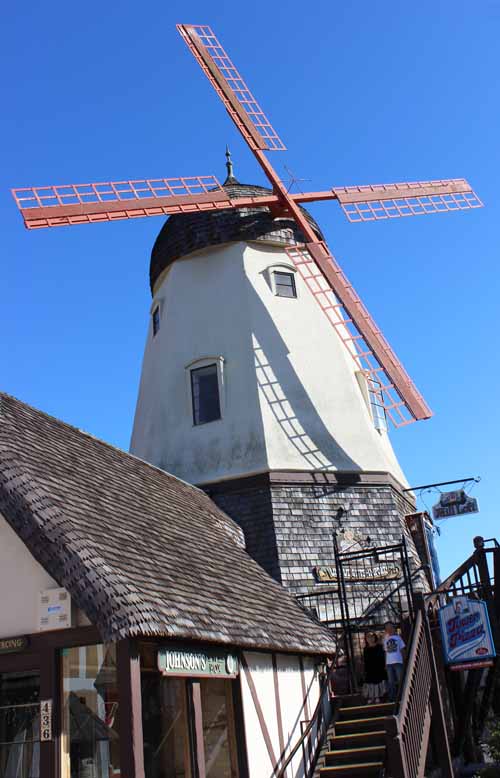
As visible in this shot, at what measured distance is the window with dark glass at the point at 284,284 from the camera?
60.7 ft

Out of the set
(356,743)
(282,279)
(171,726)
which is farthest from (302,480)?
(171,726)

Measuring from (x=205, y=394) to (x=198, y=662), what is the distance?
31.1 feet

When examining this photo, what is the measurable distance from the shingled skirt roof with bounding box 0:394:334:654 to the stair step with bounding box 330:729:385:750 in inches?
47.8

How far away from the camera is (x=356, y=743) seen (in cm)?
1061

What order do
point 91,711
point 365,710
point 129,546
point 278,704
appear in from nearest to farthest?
point 91,711, point 129,546, point 278,704, point 365,710

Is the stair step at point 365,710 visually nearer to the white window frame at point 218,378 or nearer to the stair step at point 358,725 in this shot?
the stair step at point 358,725

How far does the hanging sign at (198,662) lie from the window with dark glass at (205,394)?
8.31 meters

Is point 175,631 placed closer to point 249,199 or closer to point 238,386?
point 238,386

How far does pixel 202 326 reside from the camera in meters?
18.1

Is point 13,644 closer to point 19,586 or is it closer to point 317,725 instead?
point 19,586

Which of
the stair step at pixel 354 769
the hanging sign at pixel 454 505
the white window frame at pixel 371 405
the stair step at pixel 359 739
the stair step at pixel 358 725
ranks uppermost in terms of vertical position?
the white window frame at pixel 371 405

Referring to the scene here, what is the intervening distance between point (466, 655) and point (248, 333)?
8.54 metres

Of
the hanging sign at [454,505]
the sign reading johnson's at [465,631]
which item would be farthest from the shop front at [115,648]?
the hanging sign at [454,505]

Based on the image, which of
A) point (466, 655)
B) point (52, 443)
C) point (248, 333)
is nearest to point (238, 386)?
point (248, 333)
